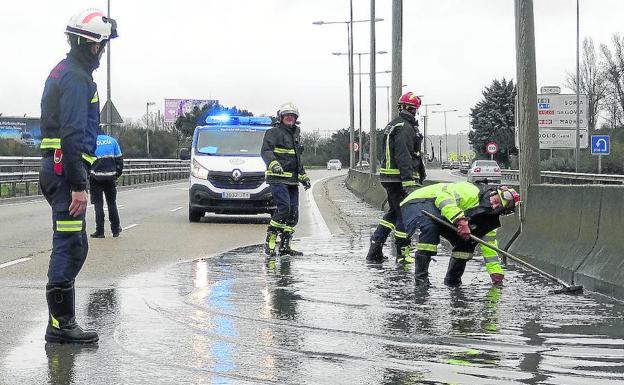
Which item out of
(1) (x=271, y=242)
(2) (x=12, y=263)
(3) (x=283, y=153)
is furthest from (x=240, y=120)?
(2) (x=12, y=263)

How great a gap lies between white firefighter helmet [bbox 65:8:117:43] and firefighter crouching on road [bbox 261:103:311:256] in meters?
6.19

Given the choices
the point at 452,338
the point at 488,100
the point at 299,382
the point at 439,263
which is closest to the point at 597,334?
the point at 452,338

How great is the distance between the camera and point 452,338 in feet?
23.2

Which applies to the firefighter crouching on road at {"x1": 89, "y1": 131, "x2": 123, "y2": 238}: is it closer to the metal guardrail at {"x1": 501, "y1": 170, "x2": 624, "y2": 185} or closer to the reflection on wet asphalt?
the reflection on wet asphalt

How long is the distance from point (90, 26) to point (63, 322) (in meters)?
1.85

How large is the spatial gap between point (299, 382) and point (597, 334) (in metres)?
2.63

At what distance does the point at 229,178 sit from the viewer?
66.0 feet

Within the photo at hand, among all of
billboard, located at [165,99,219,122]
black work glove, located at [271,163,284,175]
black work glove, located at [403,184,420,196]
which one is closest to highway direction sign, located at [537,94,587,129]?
black work glove, located at [271,163,284,175]

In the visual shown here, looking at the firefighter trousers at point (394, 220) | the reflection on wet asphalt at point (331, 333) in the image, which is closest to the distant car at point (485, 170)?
the firefighter trousers at point (394, 220)

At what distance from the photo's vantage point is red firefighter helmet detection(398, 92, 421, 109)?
1194 centimetres

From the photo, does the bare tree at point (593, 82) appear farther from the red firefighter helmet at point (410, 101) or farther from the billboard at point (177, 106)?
the red firefighter helmet at point (410, 101)

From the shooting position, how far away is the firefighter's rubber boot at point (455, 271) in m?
10.2

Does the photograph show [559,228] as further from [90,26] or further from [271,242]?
[90,26]

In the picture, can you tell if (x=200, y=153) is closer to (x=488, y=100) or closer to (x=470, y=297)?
(x=470, y=297)
